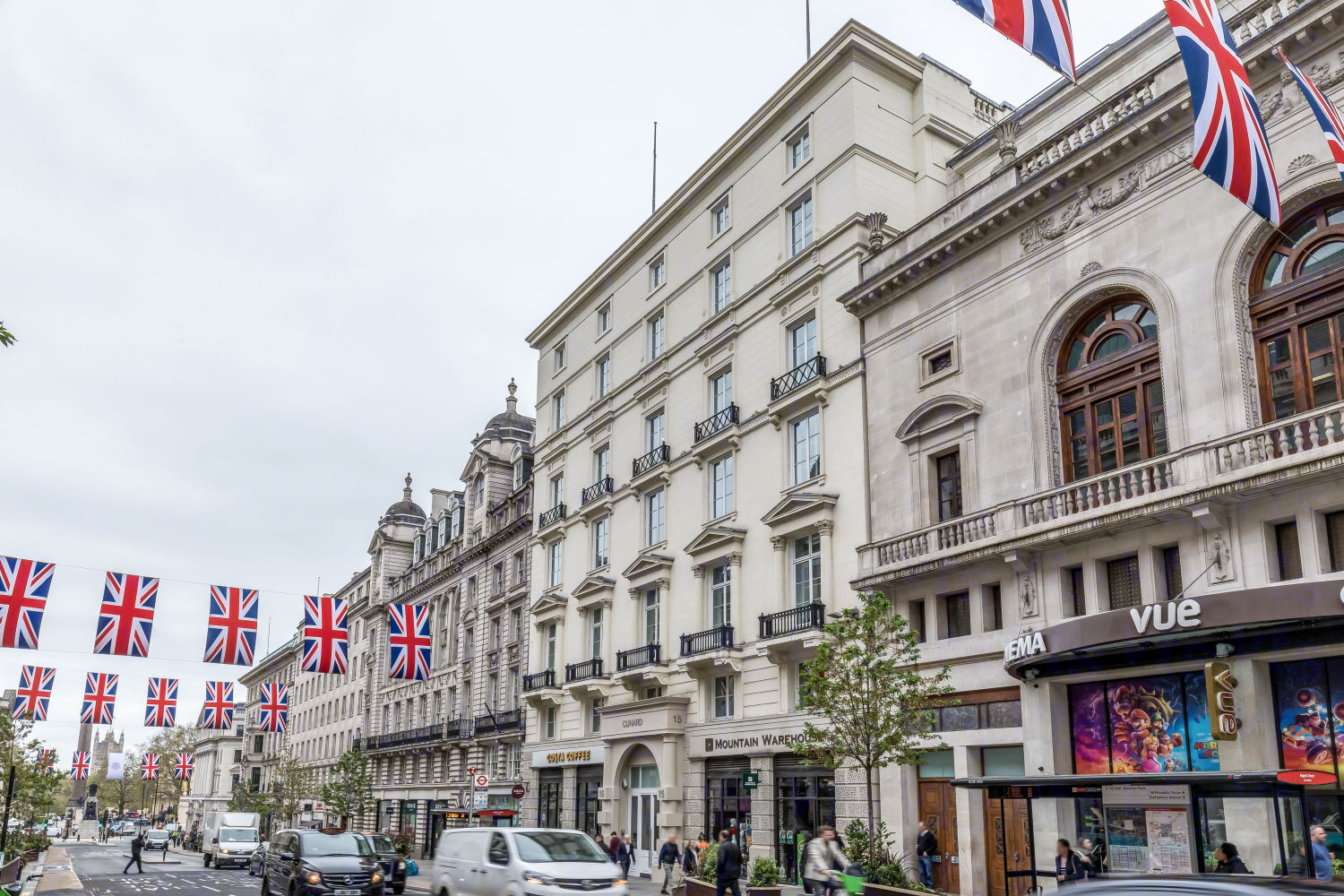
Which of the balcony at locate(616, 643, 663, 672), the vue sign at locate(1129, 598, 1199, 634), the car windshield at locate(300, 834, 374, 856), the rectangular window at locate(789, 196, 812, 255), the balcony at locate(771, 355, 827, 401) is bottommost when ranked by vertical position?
the car windshield at locate(300, 834, 374, 856)

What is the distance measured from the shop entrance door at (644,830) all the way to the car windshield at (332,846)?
15210 mm

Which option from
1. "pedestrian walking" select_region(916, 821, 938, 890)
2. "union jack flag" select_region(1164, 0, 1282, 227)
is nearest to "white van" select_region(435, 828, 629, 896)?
"pedestrian walking" select_region(916, 821, 938, 890)

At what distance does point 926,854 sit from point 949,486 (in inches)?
341

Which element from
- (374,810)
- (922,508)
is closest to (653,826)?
(922,508)

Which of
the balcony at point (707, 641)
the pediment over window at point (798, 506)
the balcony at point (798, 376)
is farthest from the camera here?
the balcony at point (707, 641)

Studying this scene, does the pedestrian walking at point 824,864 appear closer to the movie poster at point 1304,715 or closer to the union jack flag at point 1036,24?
the movie poster at point 1304,715

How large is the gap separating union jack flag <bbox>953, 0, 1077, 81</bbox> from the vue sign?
11.2 m

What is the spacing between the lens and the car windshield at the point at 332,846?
882 inches

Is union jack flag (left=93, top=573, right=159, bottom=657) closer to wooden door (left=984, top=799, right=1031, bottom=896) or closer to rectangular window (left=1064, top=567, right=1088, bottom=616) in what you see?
wooden door (left=984, top=799, right=1031, bottom=896)

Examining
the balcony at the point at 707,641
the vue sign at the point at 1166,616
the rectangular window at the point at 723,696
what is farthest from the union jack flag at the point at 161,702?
the vue sign at the point at 1166,616

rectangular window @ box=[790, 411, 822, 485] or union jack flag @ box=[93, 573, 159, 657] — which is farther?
rectangular window @ box=[790, 411, 822, 485]

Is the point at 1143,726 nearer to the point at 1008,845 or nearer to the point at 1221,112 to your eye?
the point at 1008,845

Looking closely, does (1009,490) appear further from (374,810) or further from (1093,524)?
(374,810)

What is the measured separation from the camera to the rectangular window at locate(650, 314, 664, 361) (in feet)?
143
